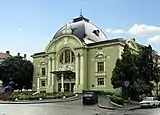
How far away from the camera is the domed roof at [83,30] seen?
201ft

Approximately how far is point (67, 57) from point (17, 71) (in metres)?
13.4

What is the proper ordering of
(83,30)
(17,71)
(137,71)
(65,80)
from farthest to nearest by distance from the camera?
(17,71) < (83,30) < (65,80) < (137,71)

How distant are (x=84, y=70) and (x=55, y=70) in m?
8.09

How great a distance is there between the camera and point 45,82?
65312 mm

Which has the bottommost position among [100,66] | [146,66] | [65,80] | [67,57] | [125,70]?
[65,80]

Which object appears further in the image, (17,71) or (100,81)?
(17,71)

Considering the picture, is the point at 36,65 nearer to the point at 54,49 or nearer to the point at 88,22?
the point at 54,49

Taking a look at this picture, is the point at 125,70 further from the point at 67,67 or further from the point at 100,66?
the point at 67,67

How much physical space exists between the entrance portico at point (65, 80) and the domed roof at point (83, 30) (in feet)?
25.7

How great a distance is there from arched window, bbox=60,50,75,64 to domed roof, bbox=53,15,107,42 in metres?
4.05

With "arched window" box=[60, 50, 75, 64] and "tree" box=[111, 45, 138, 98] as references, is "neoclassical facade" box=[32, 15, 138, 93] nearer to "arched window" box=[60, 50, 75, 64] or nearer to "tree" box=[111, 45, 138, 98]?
"arched window" box=[60, 50, 75, 64]

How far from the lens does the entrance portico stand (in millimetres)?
59625

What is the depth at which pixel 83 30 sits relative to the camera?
202 feet

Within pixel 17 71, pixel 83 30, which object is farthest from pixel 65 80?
pixel 17 71
